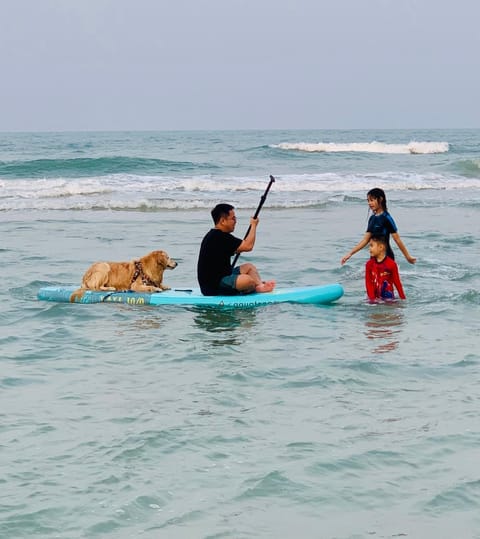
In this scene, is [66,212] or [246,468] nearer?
[246,468]

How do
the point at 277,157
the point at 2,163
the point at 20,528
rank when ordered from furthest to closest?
the point at 277,157
the point at 2,163
the point at 20,528

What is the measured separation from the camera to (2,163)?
34.6 meters

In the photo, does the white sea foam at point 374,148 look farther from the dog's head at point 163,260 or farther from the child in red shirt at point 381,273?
the child in red shirt at point 381,273

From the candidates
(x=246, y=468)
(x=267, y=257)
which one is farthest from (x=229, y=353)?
(x=267, y=257)

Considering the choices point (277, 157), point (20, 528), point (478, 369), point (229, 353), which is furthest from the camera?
point (277, 157)

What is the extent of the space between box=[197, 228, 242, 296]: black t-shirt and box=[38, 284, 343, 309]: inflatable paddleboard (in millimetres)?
Result: 130

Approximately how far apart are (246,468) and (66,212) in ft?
53.9

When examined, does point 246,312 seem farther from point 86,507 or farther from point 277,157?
point 277,157

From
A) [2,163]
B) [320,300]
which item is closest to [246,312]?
[320,300]

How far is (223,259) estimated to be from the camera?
9.34 m

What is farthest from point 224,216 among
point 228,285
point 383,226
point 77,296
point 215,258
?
point 77,296

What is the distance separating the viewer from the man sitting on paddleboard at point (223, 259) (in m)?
9.22

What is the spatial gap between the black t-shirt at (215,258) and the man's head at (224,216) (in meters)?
0.06

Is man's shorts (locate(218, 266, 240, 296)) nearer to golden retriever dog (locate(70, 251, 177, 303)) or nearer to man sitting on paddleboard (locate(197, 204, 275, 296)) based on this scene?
man sitting on paddleboard (locate(197, 204, 275, 296))
